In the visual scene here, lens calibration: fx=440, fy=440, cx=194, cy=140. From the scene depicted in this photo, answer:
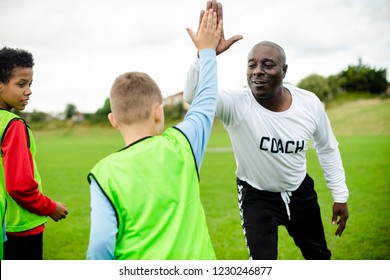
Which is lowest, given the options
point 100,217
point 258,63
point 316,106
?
point 100,217

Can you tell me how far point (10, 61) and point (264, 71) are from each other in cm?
184

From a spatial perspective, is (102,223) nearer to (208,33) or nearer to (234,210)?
(208,33)

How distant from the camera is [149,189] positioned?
182cm

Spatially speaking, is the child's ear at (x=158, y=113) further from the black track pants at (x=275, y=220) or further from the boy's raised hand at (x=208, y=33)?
the black track pants at (x=275, y=220)

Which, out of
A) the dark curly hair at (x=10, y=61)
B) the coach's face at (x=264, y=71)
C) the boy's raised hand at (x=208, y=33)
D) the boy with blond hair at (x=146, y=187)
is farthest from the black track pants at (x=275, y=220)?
the dark curly hair at (x=10, y=61)

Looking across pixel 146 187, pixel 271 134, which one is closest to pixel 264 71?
pixel 271 134

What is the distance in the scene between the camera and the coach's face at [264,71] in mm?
3416

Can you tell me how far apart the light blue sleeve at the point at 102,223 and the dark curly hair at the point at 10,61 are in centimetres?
148

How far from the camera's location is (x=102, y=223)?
1.75 metres

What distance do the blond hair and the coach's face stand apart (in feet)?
5.14
